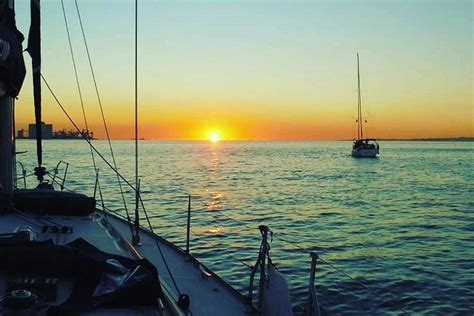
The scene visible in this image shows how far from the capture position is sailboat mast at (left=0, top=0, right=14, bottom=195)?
23.8 ft

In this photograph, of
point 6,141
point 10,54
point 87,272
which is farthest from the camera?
point 6,141

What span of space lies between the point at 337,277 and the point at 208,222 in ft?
29.7

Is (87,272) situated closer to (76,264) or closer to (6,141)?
(76,264)

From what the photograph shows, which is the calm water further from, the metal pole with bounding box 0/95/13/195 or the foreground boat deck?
the metal pole with bounding box 0/95/13/195

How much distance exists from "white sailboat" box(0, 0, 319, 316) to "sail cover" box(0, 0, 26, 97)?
16 millimetres

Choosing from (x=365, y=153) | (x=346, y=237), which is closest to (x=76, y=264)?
(x=346, y=237)

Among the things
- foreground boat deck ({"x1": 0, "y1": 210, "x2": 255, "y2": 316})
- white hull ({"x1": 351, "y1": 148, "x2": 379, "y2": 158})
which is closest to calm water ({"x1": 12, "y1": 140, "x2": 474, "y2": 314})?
foreground boat deck ({"x1": 0, "y1": 210, "x2": 255, "y2": 316})

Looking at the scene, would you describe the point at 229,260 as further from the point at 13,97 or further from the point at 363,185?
the point at 363,185

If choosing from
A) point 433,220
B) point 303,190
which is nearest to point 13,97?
point 433,220

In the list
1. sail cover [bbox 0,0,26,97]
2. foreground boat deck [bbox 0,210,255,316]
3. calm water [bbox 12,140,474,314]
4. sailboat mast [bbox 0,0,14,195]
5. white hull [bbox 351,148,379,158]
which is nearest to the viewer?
foreground boat deck [bbox 0,210,255,316]

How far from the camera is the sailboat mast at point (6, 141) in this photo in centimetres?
727

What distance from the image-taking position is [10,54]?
670 centimetres

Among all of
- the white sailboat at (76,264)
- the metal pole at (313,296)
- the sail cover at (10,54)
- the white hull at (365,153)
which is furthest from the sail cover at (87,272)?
the white hull at (365,153)

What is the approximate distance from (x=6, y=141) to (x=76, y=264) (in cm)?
402
